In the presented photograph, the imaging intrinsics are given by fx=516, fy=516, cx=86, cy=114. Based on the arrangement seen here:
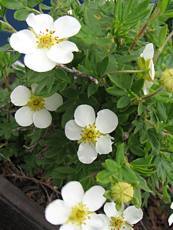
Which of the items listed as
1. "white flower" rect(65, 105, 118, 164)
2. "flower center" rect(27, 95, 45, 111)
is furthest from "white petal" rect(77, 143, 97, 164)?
"flower center" rect(27, 95, 45, 111)

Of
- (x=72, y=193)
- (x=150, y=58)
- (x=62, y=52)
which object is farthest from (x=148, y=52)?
(x=72, y=193)

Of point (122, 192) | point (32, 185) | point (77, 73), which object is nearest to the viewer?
point (122, 192)

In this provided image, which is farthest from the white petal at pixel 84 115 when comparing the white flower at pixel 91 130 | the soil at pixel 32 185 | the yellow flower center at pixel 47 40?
the soil at pixel 32 185

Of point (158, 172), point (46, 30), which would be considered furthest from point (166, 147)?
point (46, 30)

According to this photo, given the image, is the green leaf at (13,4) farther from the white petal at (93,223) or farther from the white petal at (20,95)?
the white petal at (93,223)

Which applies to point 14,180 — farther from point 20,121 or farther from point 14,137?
point 20,121

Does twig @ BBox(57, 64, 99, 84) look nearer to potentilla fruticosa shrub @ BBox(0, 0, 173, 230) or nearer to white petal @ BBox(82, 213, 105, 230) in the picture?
potentilla fruticosa shrub @ BBox(0, 0, 173, 230)

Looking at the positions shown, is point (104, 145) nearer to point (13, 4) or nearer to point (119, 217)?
point (119, 217)

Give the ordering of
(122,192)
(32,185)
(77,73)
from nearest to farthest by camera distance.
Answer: (122,192)
(77,73)
(32,185)
